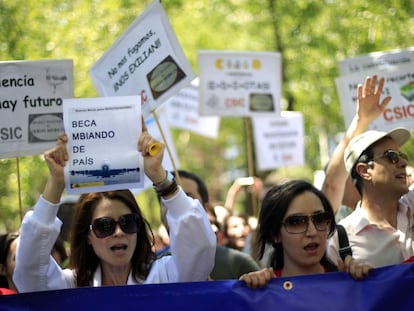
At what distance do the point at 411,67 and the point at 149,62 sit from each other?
2.25m

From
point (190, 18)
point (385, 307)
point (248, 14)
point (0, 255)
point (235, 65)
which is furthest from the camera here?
point (190, 18)

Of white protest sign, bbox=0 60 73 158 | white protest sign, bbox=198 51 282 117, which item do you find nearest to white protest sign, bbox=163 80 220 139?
white protest sign, bbox=198 51 282 117

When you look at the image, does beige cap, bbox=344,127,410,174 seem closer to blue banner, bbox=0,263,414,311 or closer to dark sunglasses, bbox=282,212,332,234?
dark sunglasses, bbox=282,212,332,234

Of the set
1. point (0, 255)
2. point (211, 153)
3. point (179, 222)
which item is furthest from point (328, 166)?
point (211, 153)

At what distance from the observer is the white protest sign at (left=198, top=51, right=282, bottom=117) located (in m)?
8.39

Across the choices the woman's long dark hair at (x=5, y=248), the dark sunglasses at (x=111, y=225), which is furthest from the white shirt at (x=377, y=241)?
the woman's long dark hair at (x=5, y=248)

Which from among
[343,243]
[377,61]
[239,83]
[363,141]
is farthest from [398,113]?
[239,83]

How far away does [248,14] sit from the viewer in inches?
573

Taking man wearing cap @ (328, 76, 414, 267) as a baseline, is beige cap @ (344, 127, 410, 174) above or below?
above

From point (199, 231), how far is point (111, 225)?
0.51m

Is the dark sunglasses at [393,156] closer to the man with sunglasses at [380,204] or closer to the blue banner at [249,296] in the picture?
the man with sunglasses at [380,204]

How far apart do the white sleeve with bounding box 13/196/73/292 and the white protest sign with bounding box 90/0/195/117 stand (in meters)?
1.49

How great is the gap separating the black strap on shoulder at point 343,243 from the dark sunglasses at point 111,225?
109 centimetres

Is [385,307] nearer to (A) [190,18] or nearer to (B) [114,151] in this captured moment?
(B) [114,151]
